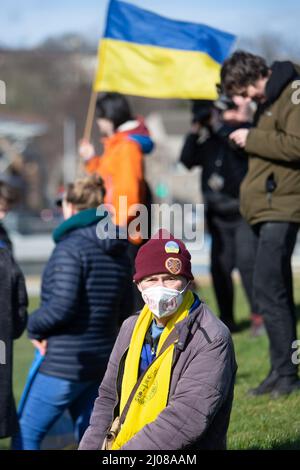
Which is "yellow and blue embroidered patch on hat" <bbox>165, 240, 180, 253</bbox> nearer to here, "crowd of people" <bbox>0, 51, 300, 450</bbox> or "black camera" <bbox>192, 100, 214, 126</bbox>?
"crowd of people" <bbox>0, 51, 300, 450</bbox>

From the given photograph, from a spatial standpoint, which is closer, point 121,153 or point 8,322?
point 8,322

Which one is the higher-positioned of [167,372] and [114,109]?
[114,109]

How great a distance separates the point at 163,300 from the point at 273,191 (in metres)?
2.43

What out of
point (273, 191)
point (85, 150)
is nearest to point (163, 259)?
point (273, 191)

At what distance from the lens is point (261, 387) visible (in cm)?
631

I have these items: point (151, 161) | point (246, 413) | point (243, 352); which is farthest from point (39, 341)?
point (151, 161)

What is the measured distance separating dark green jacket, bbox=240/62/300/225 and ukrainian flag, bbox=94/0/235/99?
1.94m

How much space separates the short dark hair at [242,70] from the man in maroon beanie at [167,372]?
232cm

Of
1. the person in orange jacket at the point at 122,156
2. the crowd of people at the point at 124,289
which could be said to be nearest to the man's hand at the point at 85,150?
the person in orange jacket at the point at 122,156

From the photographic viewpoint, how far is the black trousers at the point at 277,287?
612cm

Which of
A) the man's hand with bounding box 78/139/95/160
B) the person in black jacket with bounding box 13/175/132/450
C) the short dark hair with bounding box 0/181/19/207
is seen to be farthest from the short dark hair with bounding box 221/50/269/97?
the man's hand with bounding box 78/139/95/160

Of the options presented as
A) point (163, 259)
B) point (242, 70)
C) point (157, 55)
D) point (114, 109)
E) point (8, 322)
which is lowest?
point (8, 322)

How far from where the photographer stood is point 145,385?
387cm

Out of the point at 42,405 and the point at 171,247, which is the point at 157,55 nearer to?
the point at 42,405
